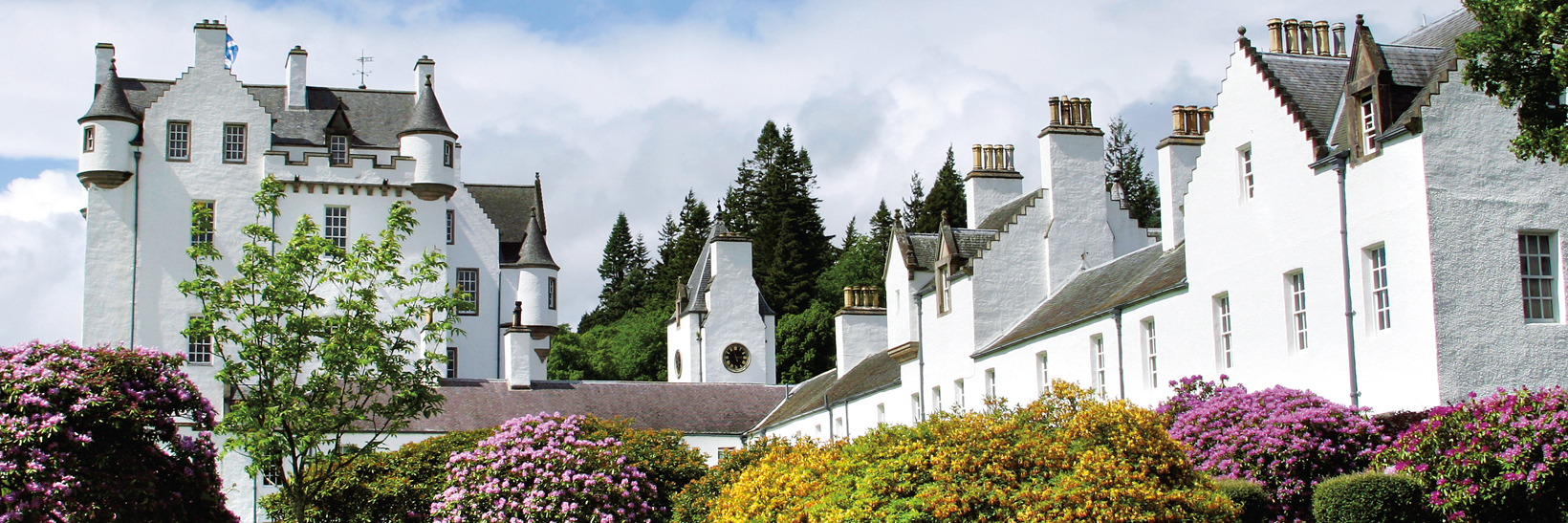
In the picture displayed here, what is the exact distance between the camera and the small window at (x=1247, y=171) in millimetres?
25422

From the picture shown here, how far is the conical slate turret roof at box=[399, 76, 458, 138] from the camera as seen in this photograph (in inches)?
2108

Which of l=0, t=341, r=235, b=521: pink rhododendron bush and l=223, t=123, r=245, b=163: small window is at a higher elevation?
l=223, t=123, r=245, b=163: small window

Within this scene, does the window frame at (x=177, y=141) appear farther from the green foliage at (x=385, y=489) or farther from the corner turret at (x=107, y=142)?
the green foliage at (x=385, y=489)

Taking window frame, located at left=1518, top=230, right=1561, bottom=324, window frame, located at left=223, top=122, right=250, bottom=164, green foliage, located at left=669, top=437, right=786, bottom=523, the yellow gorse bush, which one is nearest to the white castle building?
window frame, located at left=1518, top=230, right=1561, bottom=324

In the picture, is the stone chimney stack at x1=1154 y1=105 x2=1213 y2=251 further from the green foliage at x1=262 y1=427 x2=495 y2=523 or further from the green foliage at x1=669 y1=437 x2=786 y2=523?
the green foliage at x1=262 y1=427 x2=495 y2=523

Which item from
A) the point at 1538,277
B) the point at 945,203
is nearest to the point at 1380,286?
the point at 1538,277

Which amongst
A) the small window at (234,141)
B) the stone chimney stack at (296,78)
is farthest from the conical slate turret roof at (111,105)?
the stone chimney stack at (296,78)

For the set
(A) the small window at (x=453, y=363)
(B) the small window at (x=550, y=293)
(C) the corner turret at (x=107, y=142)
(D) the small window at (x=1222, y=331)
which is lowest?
(D) the small window at (x=1222, y=331)

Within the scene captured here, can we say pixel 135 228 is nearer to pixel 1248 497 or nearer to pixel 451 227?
pixel 451 227

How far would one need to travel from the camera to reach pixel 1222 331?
26.0 meters

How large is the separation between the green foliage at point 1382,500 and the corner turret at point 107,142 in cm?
4357

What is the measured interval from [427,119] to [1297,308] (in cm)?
3714

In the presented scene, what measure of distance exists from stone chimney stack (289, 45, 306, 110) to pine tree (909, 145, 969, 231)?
3748 centimetres

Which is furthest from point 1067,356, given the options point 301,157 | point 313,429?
point 301,157
